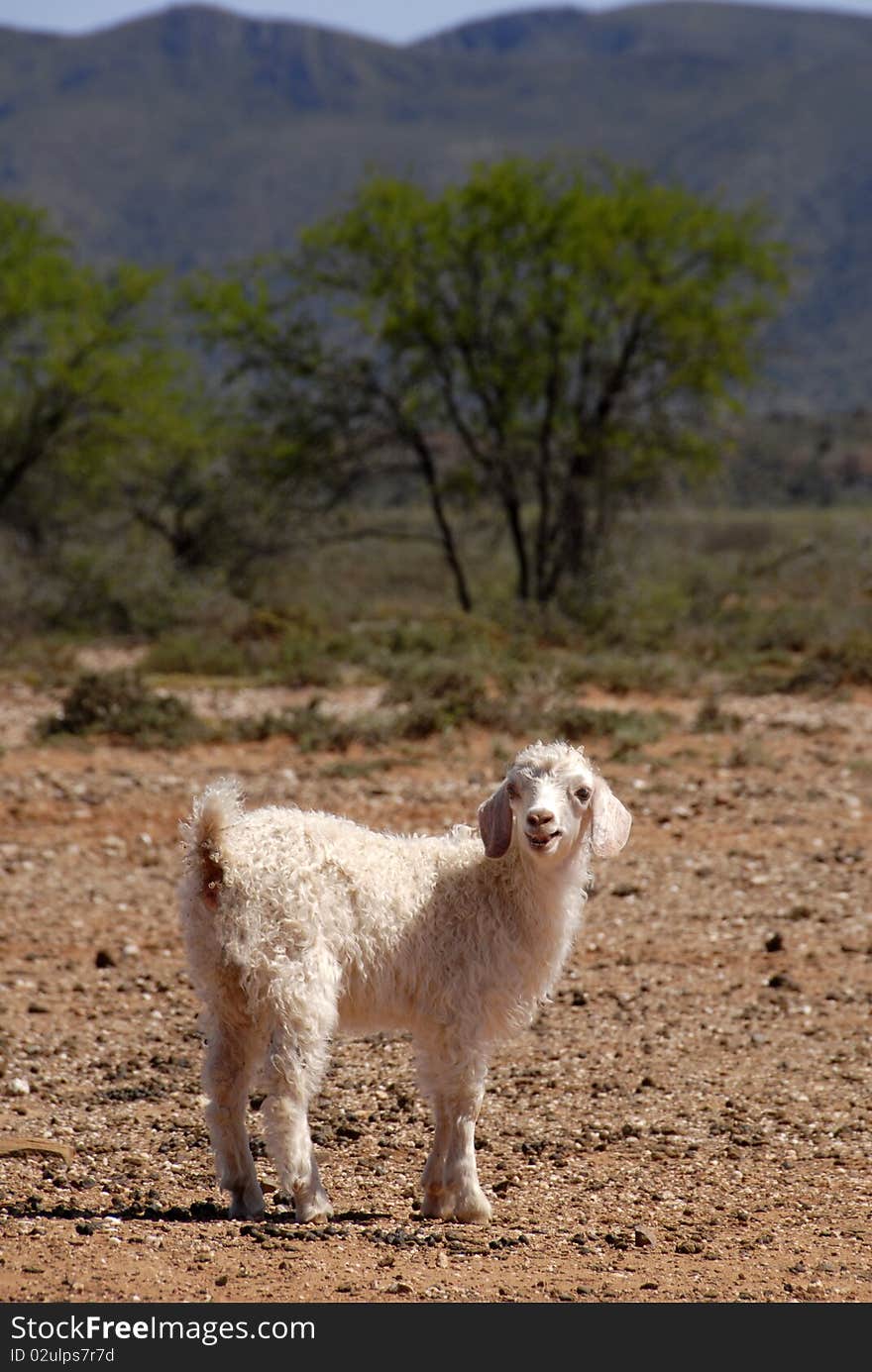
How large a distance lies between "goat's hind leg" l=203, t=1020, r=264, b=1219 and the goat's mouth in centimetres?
107

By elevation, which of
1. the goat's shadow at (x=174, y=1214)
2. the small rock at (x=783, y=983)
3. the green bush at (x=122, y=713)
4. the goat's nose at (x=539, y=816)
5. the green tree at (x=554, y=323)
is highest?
the green tree at (x=554, y=323)

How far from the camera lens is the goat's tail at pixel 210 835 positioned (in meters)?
5.43

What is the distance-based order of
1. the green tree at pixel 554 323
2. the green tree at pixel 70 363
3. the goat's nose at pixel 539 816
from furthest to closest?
1. the green tree at pixel 70 363
2. the green tree at pixel 554 323
3. the goat's nose at pixel 539 816

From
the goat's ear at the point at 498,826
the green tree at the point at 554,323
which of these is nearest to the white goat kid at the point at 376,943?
the goat's ear at the point at 498,826

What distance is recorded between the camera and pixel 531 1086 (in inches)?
287

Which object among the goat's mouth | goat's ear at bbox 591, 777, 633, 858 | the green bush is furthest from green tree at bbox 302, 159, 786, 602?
the goat's mouth

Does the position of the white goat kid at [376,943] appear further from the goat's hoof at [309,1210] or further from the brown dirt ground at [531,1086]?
the brown dirt ground at [531,1086]

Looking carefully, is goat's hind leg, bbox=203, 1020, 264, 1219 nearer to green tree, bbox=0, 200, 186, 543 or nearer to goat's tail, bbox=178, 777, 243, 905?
goat's tail, bbox=178, 777, 243, 905

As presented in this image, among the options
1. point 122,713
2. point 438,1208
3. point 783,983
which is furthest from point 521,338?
point 438,1208

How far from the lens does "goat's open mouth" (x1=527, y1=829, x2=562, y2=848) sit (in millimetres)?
5602

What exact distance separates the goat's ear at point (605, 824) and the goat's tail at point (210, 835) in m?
1.22

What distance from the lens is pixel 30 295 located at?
Answer: 28125mm

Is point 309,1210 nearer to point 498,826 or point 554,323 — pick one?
point 498,826

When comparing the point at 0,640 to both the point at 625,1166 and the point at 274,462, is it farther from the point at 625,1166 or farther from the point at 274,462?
the point at 625,1166
